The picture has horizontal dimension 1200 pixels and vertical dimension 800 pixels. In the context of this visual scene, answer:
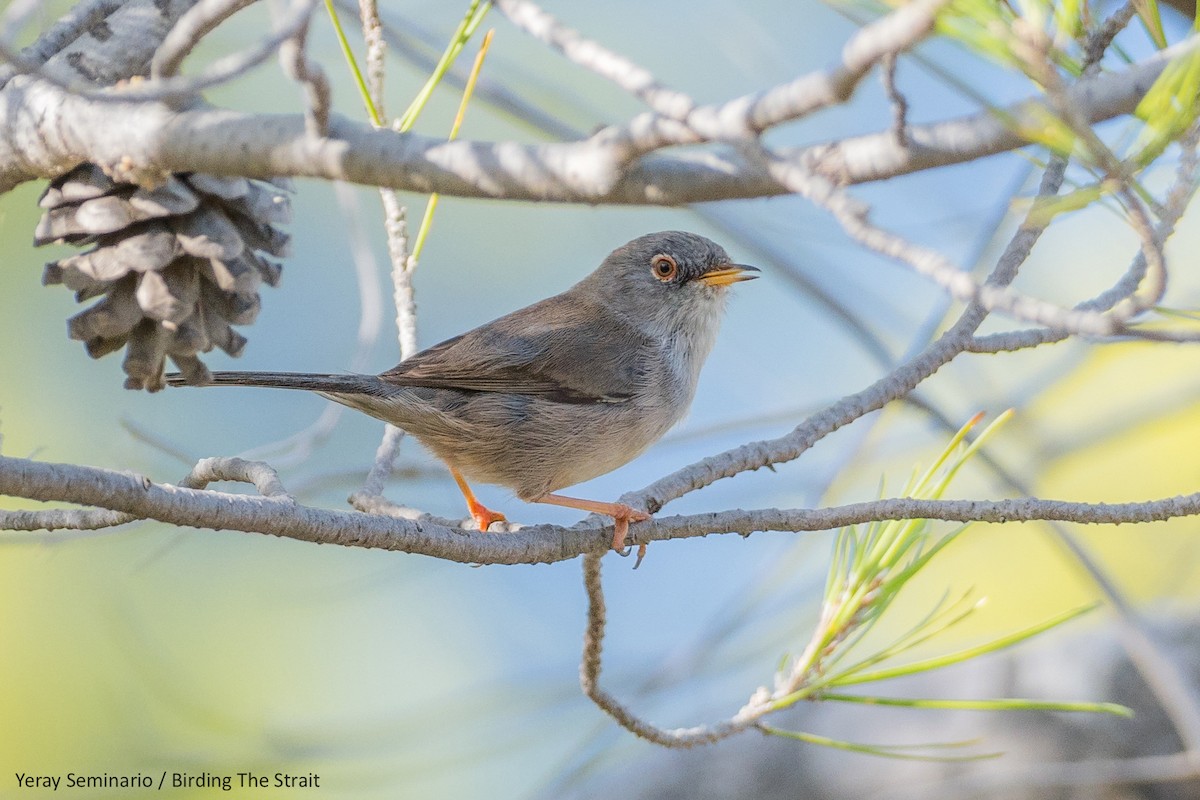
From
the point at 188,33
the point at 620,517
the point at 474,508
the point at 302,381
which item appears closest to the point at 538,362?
the point at 474,508

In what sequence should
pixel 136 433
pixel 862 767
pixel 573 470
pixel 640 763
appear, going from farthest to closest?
pixel 640 763 → pixel 862 767 → pixel 573 470 → pixel 136 433

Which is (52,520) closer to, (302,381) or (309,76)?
(309,76)

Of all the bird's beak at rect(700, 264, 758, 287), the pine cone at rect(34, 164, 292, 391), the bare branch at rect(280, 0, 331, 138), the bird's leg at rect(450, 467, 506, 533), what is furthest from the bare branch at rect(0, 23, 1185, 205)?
the bird's beak at rect(700, 264, 758, 287)

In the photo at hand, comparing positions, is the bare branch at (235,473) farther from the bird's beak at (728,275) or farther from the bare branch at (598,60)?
the bird's beak at (728,275)

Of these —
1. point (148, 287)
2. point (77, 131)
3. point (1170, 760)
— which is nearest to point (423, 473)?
point (148, 287)

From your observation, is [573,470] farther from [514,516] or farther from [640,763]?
[640,763]

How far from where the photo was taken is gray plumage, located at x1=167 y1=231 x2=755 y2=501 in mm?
3779

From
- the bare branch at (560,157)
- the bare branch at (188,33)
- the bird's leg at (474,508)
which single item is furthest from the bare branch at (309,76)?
the bird's leg at (474,508)

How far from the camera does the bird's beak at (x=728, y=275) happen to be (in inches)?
172

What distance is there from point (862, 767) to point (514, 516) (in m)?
1.94

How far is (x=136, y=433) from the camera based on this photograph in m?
3.31

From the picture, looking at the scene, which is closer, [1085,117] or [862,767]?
[1085,117]

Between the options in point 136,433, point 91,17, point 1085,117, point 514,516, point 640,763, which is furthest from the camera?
point 640,763

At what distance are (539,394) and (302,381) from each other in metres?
0.93
